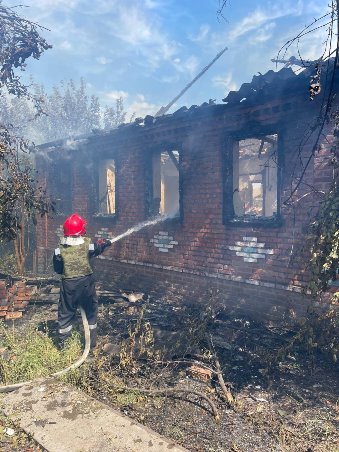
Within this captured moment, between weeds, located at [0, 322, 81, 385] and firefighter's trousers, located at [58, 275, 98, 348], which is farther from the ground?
firefighter's trousers, located at [58, 275, 98, 348]

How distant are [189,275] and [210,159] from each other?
8.23 ft

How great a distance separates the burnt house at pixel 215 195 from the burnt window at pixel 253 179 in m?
0.04

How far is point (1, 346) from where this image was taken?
17.2ft

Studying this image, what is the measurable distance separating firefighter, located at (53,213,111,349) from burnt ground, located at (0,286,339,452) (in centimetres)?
61

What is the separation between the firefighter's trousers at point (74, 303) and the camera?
5.25 metres

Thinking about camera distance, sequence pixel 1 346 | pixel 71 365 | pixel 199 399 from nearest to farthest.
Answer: pixel 199 399, pixel 71 365, pixel 1 346

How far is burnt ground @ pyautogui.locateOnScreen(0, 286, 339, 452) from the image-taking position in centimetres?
321

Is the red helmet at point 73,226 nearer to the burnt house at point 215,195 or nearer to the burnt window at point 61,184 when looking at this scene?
the burnt house at point 215,195

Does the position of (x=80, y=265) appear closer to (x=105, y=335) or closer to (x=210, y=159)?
(x=105, y=335)

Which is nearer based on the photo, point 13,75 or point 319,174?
point 319,174

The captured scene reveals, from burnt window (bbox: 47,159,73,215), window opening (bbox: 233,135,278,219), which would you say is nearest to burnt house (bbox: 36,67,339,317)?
burnt window (bbox: 47,159,73,215)

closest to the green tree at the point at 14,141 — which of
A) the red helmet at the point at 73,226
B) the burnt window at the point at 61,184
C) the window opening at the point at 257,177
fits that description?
the red helmet at the point at 73,226

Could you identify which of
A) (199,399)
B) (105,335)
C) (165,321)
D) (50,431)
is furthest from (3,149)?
(199,399)

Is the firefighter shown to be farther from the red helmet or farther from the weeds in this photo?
the weeds
